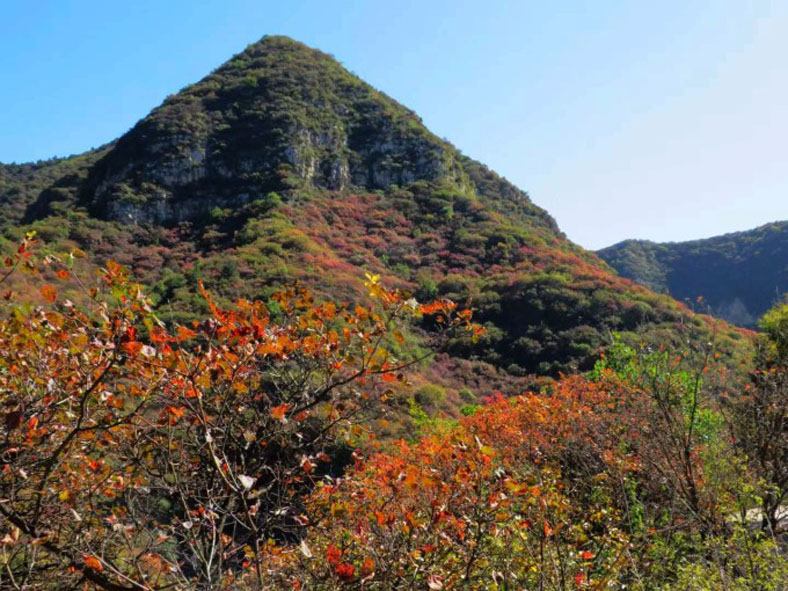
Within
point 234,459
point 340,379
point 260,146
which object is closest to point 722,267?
point 260,146

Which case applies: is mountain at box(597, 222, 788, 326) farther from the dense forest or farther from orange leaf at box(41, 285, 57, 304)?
orange leaf at box(41, 285, 57, 304)

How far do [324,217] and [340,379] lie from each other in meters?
49.3

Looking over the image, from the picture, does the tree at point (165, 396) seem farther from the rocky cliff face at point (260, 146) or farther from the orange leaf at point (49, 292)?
the rocky cliff face at point (260, 146)

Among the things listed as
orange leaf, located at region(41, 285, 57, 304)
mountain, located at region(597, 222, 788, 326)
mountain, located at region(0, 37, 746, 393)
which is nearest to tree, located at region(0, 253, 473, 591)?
orange leaf, located at region(41, 285, 57, 304)

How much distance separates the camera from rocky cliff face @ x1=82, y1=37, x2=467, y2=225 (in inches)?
2068

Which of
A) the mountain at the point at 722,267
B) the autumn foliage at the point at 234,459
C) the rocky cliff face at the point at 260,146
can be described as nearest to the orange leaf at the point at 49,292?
the autumn foliage at the point at 234,459

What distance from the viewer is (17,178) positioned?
2894 inches

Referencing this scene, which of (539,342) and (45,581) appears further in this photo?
(539,342)

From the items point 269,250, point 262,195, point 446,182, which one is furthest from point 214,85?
point 269,250

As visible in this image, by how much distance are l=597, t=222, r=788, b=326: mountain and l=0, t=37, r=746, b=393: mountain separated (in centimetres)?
3911

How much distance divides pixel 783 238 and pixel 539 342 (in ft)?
259

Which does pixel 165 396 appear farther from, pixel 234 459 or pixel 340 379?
pixel 340 379

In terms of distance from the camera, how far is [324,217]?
170 ft

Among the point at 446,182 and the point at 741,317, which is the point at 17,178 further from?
the point at 741,317
